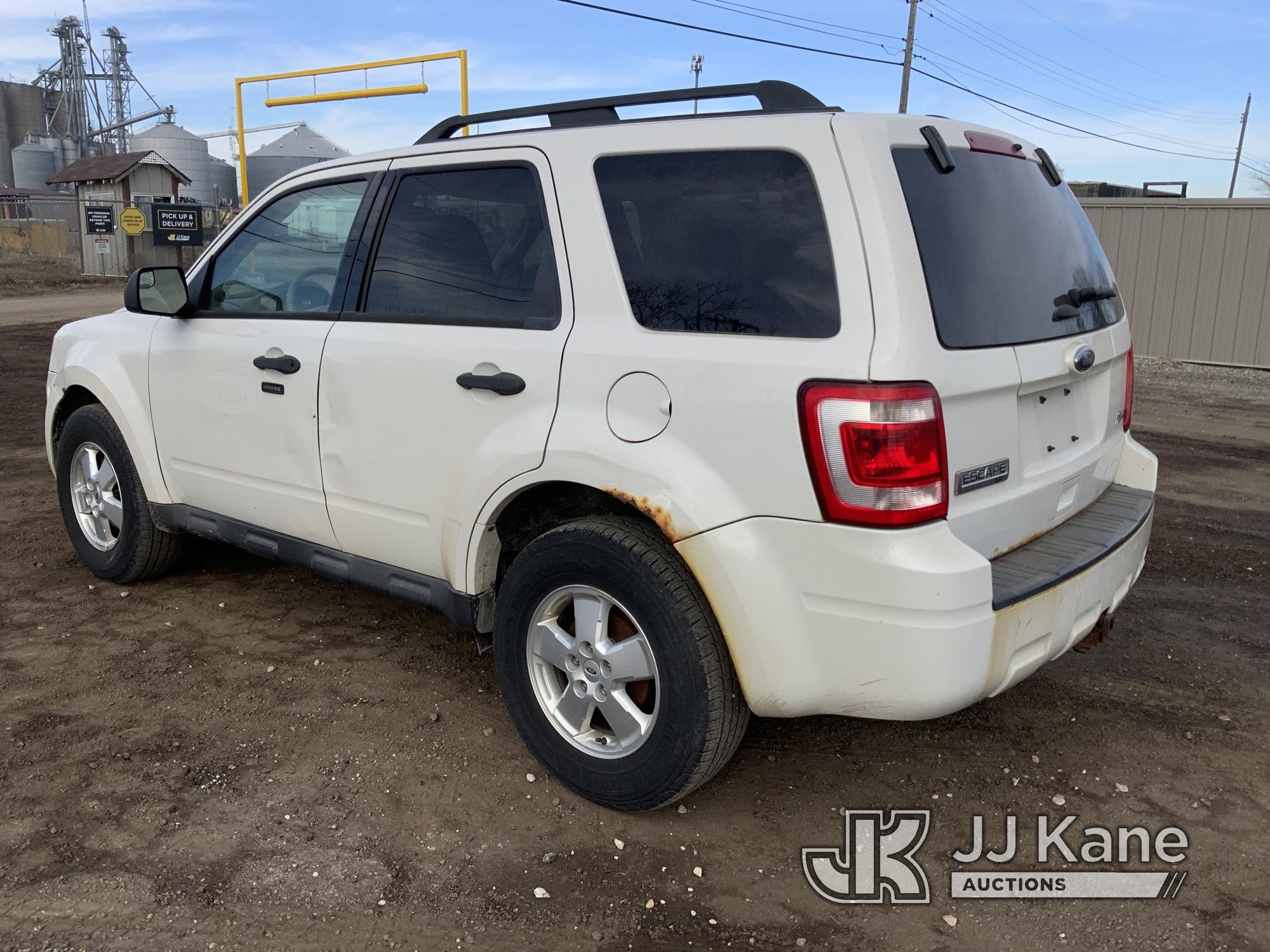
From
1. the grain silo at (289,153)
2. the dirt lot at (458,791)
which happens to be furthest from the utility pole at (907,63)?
the dirt lot at (458,791)

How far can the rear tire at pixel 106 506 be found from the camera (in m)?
4.71

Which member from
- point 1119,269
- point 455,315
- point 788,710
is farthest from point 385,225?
point 1119,269

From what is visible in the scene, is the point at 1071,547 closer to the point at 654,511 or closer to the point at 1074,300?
the point at 1074,300

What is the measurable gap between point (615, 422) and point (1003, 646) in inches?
46.0

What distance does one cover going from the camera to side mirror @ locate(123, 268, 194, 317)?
4.25 metres

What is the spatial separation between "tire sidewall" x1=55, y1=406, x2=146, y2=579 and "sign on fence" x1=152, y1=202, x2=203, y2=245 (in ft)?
82.2

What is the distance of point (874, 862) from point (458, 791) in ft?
4.17

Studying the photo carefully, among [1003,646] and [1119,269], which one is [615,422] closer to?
[1003,646]

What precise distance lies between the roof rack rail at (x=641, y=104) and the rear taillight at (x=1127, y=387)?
1584 mm

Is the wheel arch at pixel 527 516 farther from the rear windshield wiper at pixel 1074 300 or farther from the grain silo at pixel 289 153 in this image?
the grain silo at pixel 289 153

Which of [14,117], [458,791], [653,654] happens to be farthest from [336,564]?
[14,117]

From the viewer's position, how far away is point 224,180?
207 ft

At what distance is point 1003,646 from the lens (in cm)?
268

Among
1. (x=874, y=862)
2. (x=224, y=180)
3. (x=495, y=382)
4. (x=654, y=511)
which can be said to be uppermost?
(x=224, y=180)
